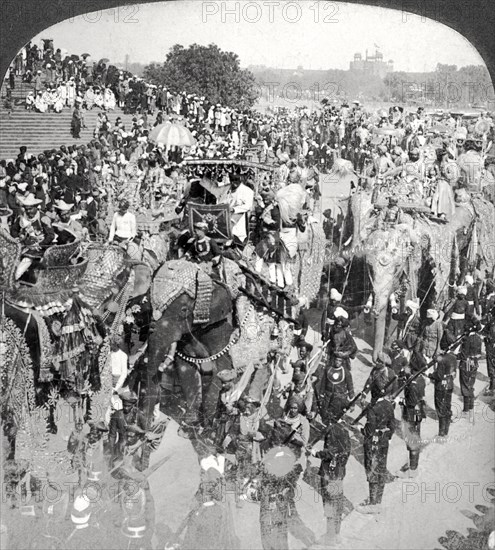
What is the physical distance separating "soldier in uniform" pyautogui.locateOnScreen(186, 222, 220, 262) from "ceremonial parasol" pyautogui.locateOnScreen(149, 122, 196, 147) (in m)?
0.51

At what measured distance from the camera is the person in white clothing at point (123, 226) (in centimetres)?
562

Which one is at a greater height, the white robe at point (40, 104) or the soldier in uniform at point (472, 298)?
the white robe at point (40, 104)

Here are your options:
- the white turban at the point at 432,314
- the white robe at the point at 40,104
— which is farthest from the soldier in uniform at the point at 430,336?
the white robe at the point at 40,104

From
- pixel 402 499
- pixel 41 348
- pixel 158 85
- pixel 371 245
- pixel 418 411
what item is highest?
pixel 158 85

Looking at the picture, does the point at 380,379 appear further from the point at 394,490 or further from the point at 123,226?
the point at 123,226

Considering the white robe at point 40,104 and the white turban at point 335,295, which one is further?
the white turban at point 335,295

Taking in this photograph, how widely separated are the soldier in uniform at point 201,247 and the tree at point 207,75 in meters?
0.79

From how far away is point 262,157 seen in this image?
5613 mm

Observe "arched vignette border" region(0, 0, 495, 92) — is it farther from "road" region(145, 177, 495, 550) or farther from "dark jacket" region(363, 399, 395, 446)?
"dark jacket" region(363, 399, 395, 446)

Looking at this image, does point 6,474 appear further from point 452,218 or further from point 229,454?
point 452,218

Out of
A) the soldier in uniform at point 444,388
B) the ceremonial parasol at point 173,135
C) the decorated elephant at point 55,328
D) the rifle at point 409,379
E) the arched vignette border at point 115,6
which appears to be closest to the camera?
the arched vignette border at point 115,6

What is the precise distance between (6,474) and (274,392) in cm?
171

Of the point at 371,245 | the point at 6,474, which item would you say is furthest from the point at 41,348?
the point at 371,245

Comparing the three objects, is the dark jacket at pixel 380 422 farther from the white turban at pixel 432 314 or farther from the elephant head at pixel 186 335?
the elephant head at pixel 186 335
